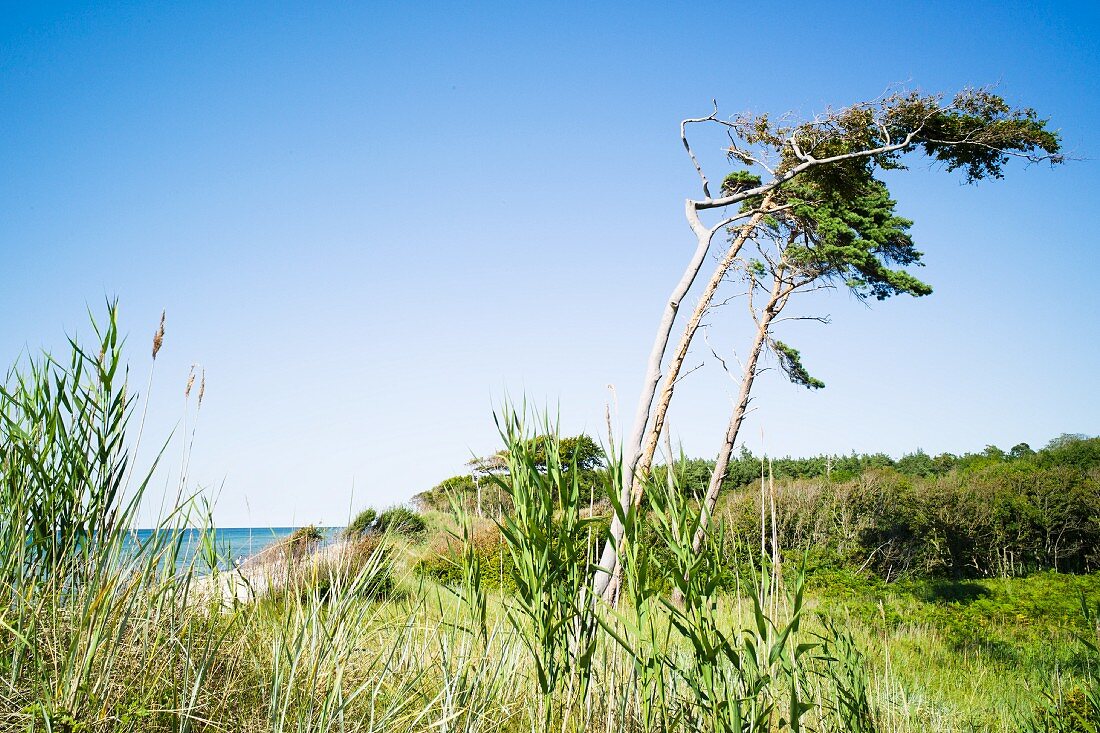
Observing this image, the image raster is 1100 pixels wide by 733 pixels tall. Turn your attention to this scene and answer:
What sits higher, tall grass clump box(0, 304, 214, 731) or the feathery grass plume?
the feathery grass plume

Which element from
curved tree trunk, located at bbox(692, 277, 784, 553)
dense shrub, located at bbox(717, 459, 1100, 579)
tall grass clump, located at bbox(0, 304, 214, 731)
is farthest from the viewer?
dense shrub, located at bbox(717, 459, 1100, 579)

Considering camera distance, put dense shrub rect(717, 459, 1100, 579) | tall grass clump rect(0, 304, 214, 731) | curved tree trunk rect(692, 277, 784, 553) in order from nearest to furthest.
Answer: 1. tall grass clump rect(0, 304, 214, 731)
2. curved tree trunk rect(692, 277, 784, 553)
3. dense shrub rect(717, 459, 1100, 579)

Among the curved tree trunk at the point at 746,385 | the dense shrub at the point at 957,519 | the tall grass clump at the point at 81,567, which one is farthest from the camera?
the dense shrub at the point at 957,519

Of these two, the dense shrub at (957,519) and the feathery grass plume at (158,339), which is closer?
the feathery grass plume at (158,339)

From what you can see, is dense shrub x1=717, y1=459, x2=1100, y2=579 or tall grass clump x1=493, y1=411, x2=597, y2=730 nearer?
tall grass clump x1=493, y1=411, x2=597, y2=730

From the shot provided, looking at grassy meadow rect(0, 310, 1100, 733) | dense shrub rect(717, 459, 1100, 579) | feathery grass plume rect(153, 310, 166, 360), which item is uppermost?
feathery grass plume rect(153, 310, 166, 360)

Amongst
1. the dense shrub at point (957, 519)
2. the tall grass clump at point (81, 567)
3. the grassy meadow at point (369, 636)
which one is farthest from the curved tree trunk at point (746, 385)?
the tall grass clump at point (81, 567)

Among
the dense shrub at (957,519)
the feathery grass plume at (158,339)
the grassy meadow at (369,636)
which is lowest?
the dense shrub at (957,519)

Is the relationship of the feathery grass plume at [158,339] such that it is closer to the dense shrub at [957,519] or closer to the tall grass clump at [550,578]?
the tall grass clump at [550,578]

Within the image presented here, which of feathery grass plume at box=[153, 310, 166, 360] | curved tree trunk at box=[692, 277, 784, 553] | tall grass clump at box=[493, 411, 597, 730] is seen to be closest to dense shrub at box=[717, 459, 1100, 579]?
curved tree trunk at box=[692, 277, 784, 553]

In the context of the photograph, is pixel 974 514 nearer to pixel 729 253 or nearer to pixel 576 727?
pixel 729 253

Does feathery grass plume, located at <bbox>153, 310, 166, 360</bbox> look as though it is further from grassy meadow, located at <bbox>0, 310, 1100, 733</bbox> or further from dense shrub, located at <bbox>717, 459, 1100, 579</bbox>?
dense shrub, located at <bbox>717, 459, 1100, 579</bbox>

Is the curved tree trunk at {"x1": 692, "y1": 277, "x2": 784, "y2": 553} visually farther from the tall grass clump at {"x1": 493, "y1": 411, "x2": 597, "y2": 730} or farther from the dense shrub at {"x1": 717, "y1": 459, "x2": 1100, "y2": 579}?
the tall grass clump at {"x1": 493, "y1": 411, "x2": 597, "y2": 730}

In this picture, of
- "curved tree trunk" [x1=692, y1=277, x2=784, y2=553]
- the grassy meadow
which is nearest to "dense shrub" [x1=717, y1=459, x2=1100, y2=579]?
"curved tree trunk" [x1=692, y1=277, x2=784, y2=553]
